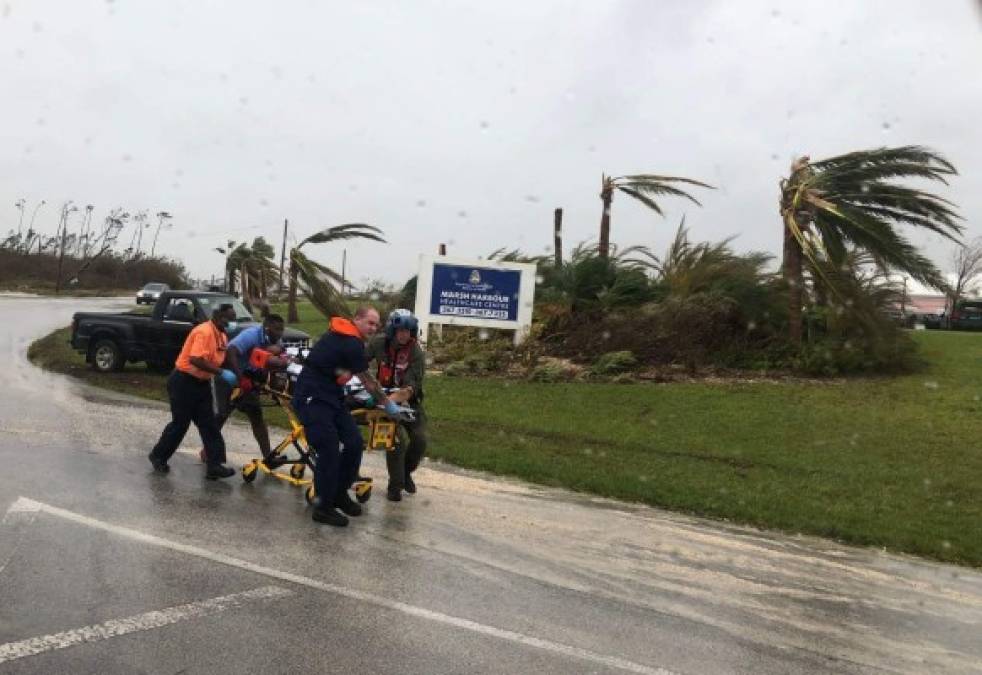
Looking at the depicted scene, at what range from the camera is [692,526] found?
8312 millimetres

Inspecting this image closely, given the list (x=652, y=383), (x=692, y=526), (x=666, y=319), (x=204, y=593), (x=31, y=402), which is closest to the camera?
(x=204, y=593)

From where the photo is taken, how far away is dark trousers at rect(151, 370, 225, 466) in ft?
27.6

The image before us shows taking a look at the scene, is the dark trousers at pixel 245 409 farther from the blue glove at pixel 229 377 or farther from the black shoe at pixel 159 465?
the black shoe at pixel 159 465

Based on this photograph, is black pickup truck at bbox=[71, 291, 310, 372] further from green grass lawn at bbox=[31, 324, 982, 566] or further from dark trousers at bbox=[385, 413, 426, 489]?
dark trousers at bbox=[385, 413, 426, 489]

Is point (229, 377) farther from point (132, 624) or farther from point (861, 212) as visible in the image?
point (861, 212)

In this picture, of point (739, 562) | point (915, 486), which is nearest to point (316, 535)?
point (739, 562)

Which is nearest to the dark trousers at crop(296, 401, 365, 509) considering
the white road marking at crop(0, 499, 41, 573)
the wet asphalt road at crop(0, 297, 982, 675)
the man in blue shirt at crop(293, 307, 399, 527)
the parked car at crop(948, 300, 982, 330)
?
the man in blue shirt at crop(293, 307, 399, 527)

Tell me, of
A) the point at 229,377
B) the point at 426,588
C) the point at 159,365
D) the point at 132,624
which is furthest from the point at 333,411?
the point at 159,365

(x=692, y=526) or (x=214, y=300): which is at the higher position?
(x=214, y=300)

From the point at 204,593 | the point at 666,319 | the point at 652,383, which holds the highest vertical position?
the point at 666,319

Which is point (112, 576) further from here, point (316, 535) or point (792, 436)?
point (792, 436)

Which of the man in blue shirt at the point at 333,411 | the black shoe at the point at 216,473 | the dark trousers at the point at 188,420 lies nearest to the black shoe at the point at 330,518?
the man in blue shirt at the point at 333,411

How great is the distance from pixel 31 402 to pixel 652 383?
10203 millimetres

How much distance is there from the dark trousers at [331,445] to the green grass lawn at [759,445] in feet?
10.5
